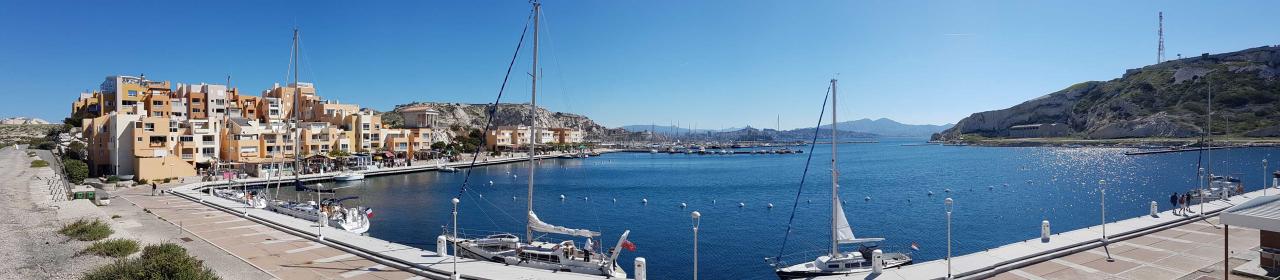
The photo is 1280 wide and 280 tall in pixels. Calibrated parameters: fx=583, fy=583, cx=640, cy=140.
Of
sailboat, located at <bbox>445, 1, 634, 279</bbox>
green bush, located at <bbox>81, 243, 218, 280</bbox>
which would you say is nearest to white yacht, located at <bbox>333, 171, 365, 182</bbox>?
sailboat, located at <bbox>445, 1, 634, 279</bbox>

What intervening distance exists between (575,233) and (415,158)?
238 feet

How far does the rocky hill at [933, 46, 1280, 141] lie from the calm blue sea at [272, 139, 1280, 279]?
2684 inches

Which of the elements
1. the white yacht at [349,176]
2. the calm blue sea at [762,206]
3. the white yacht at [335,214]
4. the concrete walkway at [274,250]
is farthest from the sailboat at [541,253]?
the white yacht at [349,176]

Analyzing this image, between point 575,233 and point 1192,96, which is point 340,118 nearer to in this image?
point 575,233

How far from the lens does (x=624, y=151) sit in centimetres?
16050

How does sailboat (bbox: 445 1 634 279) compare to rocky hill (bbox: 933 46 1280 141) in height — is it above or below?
below

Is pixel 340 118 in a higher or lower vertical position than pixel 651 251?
higher

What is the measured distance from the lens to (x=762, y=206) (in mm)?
40781

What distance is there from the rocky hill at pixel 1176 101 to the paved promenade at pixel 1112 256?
Answer: 435 feet

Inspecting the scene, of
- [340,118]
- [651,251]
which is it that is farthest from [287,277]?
[340,118]

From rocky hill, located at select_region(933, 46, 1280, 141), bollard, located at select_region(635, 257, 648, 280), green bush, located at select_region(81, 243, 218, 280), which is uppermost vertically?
rocky hill, located at select_region(933, 46, 1280, 141)

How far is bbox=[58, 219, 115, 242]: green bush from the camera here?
66.1 ft

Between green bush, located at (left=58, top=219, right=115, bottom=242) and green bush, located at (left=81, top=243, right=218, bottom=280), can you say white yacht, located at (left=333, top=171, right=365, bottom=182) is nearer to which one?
green bush, located at (left=58, top=219, right=115, bottom=242)

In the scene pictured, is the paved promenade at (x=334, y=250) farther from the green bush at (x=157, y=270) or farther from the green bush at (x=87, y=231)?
→ the green bush at (x=87, y=231)
